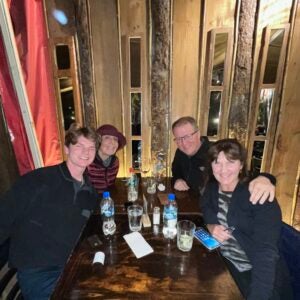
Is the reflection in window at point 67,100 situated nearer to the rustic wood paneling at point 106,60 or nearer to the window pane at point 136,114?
the rustic wood paneling at point 106,60

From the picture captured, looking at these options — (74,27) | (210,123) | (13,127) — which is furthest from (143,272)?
(74,27)

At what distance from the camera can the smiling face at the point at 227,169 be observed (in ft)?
5.27

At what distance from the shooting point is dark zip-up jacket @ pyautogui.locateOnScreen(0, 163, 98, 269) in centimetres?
157

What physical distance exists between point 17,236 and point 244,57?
122 inches

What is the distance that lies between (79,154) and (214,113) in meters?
2.11

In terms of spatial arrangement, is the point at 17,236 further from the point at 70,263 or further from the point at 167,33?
the point at 167,33

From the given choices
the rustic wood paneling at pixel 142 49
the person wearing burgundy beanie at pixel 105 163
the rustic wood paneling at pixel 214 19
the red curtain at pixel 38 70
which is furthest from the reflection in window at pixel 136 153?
the rustic wood paneling at pixel 214 19

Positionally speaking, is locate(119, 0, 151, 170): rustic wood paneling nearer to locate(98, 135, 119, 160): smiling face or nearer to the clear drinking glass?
locate(98, 135, 119, 160): smiling face

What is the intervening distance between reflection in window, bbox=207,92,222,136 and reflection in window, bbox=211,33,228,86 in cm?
16

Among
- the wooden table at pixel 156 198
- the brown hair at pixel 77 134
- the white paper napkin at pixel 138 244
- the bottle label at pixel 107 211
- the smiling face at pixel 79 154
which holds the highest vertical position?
the brown hair at pixel 77 134

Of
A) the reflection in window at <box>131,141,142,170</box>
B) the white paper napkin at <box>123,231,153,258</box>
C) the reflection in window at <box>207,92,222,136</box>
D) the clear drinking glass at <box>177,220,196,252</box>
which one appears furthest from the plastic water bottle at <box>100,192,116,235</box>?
the reflection in window at <box>207,92,222,136</box>

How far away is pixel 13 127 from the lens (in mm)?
2527

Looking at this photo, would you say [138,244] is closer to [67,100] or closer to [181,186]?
[181,186]

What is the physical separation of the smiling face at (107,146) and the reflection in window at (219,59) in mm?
1577
